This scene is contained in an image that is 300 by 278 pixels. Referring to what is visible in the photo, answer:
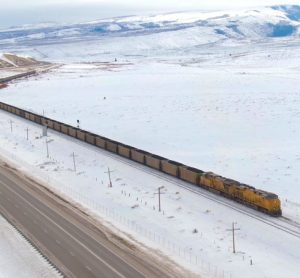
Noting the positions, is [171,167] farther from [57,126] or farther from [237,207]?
[57,126]

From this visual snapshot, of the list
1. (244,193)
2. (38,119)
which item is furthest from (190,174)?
(38,119)

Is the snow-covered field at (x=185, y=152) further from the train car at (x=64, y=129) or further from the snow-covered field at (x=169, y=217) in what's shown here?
the train car at (x=64, y=129)

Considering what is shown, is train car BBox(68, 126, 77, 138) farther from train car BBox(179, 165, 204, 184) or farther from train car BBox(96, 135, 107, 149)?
train car BBox(179, 165, 204, 184)

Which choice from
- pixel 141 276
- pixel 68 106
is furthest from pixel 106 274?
pixel 68 106

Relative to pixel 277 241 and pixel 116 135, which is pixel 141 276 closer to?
pixel 277 241

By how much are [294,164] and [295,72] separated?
8993 centimetres

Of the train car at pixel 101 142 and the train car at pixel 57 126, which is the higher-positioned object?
the train car at pixel 101 142

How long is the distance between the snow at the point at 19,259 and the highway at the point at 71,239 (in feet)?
2.11

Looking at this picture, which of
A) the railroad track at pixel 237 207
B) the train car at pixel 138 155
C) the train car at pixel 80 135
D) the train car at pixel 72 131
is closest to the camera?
the railroad track at pixel 237 207

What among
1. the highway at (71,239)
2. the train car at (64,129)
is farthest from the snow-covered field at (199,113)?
the highway at (71,239)

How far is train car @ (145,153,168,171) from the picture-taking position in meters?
51.7

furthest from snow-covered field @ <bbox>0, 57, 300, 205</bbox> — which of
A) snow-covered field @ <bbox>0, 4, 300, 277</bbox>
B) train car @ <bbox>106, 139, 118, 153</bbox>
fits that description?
train car @ <bbox>106, 139, 118, 153</bbox>

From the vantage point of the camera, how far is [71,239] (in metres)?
36.1

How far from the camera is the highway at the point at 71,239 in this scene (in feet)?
103
